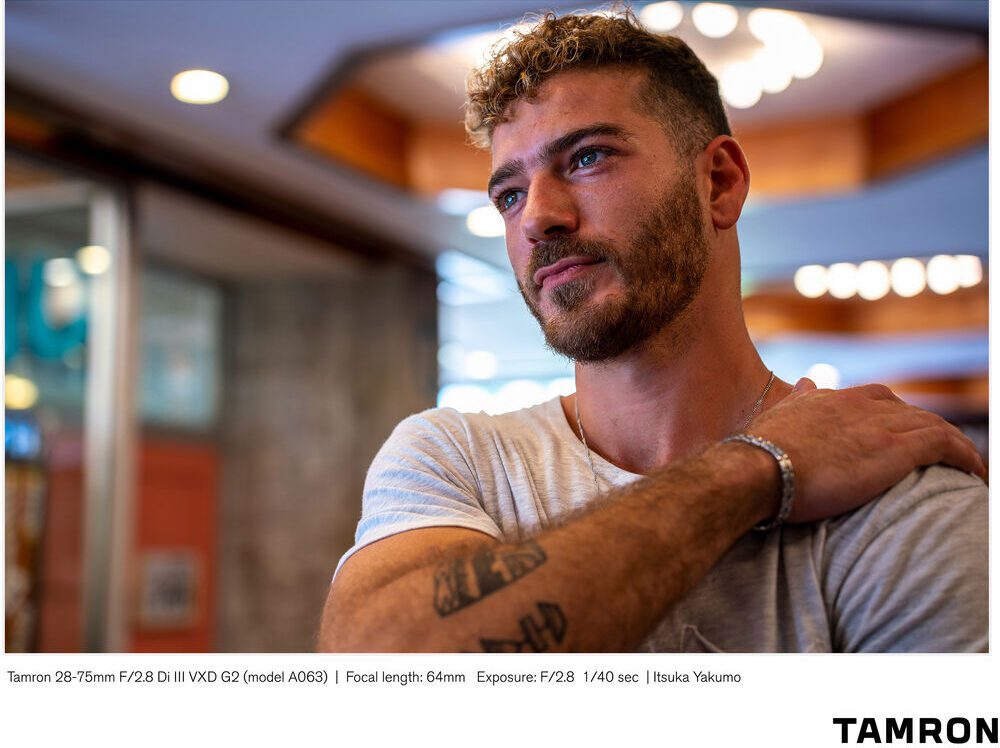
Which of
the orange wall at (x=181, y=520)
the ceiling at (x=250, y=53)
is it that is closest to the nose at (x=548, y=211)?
the ceiling at (x=250, y=53)

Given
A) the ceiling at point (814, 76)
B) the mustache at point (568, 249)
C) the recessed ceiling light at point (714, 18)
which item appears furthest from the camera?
the ceiling at point (814, 76)

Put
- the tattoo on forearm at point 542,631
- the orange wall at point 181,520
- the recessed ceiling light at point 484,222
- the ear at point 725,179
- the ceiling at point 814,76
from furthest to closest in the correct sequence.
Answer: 1. the orange wall at point 181,520
2. the recessed ceiling light at point 484,222
3. the ceiling at point 814,76
4. the ear at point 725,179
5. the tattoo on forearm at point 542,631

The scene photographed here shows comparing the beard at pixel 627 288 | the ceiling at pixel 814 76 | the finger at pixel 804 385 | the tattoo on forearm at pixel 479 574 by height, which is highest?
the ceiling at pixel 814 76

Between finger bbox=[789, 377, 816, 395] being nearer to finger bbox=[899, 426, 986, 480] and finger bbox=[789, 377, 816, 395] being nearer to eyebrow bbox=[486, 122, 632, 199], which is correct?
finger bbox=[899, 426, 986, 480]

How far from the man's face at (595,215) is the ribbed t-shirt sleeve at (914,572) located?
28 cm

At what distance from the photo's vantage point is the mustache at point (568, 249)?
38.0 inches

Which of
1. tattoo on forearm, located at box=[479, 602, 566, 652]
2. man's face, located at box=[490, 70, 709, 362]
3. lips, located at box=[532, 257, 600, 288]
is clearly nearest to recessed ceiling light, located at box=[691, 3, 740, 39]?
man's face, located at box=[490, 70, 709, 362]

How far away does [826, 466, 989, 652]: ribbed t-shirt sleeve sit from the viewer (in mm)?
803

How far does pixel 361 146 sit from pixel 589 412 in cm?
253

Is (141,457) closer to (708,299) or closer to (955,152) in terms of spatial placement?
(955,152)

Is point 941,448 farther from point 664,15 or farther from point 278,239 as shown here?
point 278,239

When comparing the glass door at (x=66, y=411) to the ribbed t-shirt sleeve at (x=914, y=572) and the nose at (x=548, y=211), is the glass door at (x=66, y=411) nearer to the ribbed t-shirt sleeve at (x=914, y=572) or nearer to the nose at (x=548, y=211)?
the nose at (x=548, y=211)

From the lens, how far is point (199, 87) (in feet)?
9.24
